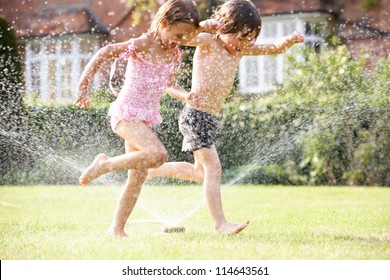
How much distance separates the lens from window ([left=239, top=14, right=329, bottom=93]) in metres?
14.3

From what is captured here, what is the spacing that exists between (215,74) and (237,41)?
22 centimetres

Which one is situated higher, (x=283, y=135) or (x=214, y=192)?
(x=283, y=135)

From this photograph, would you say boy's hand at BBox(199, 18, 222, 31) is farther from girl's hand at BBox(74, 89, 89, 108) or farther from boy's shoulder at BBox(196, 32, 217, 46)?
girl's hand at BBox(74, 89, 89, 108)

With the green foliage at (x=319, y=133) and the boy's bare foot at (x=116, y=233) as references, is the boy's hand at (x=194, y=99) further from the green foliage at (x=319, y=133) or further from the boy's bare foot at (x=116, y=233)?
the green foliage at (x=319, y=133)

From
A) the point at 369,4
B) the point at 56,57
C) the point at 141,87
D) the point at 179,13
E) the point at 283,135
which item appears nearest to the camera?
the point at 179,13

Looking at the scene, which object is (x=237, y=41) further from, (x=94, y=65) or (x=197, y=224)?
(x=197, y=224)

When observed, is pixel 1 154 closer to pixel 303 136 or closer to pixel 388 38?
pixel 303 136

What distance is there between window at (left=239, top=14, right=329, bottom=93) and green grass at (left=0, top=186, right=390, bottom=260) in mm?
6944

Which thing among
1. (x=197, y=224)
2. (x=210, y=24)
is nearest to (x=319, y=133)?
(x=197, y=224)

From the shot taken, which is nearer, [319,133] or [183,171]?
[183,171]

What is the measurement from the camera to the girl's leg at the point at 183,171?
13.9 ft

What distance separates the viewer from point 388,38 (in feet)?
44.2

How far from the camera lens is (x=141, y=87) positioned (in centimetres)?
384

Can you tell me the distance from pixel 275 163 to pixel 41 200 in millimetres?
3006
